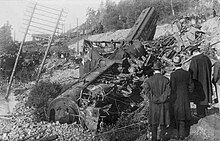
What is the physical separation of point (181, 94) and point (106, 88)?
305 cm

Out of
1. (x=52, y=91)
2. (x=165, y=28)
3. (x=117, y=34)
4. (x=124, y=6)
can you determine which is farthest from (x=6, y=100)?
(x=124, y=6)

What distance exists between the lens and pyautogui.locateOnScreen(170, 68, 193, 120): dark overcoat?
194 inches

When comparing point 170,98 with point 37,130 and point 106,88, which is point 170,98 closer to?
point 106,88

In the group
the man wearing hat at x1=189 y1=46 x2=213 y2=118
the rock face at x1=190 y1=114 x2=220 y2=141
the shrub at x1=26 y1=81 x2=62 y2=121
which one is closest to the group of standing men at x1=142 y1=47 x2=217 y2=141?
the man wearing hat at x1=189 y1=46 x2=213 y2=118

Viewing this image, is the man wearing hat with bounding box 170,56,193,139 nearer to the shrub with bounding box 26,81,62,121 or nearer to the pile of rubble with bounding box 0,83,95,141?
the pile of rubble with bounding box 0,83,95,141

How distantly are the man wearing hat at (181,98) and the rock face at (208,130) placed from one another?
0.87ft

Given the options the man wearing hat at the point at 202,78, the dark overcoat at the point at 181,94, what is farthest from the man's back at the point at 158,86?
the man wearing hat at the point at 202,78

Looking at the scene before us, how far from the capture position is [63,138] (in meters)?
6.18

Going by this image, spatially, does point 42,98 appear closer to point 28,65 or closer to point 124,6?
point 28,65

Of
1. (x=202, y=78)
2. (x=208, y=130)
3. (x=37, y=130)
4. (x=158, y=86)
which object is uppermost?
(x=202, y=78)

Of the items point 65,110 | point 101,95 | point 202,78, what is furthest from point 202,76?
point 65,110

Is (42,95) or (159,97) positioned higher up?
(159,97)

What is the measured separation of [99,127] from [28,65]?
546 inches

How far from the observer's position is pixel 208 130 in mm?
4414
